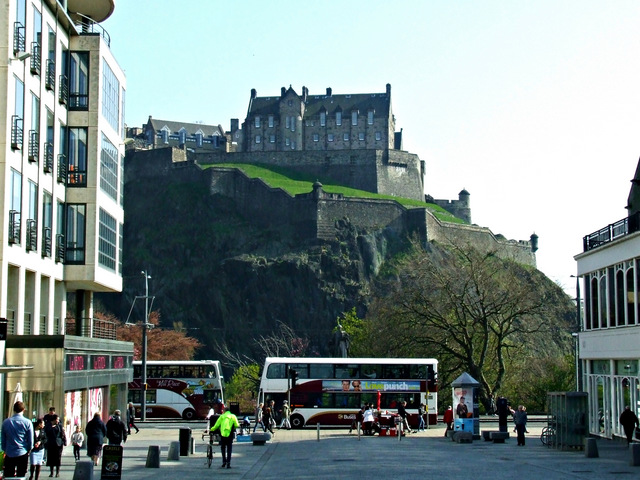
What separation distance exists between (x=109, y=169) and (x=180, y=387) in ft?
65.7

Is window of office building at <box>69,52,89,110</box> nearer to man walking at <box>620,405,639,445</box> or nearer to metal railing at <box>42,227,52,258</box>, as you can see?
metal railing at <box>42,227,52,258</box>

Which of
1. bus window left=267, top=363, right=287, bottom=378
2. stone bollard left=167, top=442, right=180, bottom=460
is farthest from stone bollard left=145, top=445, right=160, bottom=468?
bus window left=267, top=363, right=287, bottom=378

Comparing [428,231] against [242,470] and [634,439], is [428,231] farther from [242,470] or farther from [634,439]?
[242,470]

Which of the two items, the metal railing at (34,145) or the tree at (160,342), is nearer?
the metal railing at (34,145)

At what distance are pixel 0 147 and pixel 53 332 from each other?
8299 millimetres

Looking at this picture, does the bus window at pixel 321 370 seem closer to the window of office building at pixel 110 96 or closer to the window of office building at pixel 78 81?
the window of office building at pixel 110 96

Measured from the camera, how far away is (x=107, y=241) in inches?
1507

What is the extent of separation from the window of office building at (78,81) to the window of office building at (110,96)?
721 mm

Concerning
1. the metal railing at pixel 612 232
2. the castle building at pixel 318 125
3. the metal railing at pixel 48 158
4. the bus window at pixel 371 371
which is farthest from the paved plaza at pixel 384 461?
the castle building at pixel 318 125

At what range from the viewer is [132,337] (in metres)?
94.2

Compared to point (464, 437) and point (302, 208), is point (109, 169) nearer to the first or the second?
point (464, 437)

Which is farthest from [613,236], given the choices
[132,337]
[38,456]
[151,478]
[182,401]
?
[132,337]

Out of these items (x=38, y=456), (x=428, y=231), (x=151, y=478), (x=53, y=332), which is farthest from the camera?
(x=428, y=231)

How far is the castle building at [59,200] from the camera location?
29.0m
